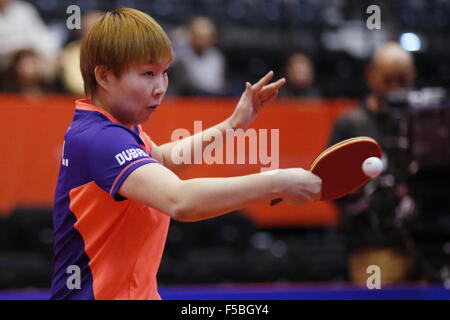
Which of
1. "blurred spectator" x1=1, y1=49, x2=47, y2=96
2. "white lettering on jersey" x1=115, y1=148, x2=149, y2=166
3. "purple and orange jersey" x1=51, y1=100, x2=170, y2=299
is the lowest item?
"purple and orange jersey" x1=51, y1=100, x2=170, y2=299

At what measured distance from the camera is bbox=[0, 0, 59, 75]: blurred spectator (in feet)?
19.3

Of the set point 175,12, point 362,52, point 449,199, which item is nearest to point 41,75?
point 175,12

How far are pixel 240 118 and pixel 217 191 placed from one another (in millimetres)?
683

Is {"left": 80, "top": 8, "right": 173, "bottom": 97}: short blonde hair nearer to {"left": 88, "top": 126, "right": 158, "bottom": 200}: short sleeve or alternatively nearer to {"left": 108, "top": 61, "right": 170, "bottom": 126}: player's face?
{"left": 108, "top": 61, "right": 170, "bottom": 126}: player's face

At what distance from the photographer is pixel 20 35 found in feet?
20.1

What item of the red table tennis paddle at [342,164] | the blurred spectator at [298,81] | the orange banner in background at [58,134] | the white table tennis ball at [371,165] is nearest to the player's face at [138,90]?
the red table tennis paddle at [342,164]

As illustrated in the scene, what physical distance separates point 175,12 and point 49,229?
321cm

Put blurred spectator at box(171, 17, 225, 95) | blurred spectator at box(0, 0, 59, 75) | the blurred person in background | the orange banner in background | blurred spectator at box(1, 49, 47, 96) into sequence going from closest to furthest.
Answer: the blurred person in background, the orange banner in background, blurred spectator at box(1, 49, 47, 96), blurred spectator at box(0, 0, 59, 75), blurred spectator at box(171, 17, 225, 95)

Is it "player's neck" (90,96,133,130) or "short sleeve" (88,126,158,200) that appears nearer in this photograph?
"short sleeve" (88,126,158,200)

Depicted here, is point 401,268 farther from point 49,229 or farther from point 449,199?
point 49,229

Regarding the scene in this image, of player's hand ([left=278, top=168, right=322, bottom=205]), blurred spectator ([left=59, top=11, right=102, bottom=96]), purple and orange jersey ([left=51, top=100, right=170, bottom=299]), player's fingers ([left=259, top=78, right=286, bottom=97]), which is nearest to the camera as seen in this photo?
player's hand ([left=278, top=168, right=322, bottom=205])

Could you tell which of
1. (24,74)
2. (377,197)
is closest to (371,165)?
(377,197)

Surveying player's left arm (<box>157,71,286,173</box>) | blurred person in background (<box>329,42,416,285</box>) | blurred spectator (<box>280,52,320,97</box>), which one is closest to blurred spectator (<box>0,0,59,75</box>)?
blurred spectator (<box>280,52,320,97</box>)

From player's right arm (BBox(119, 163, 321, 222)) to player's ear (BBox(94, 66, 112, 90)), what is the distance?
12.1 inches
